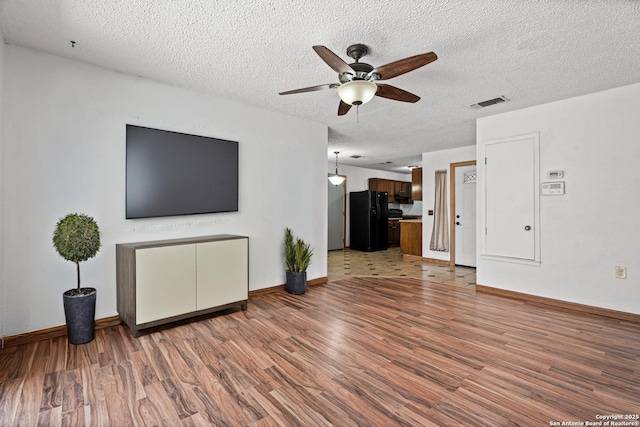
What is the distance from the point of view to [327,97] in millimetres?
3625

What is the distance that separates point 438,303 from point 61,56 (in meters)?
4.53

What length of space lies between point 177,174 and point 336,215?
18.2 feet

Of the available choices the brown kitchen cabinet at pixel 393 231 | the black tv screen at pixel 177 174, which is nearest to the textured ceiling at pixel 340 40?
the black tv screen at pixel 177 174

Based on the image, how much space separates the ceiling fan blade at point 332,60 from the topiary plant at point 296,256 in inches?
94.9

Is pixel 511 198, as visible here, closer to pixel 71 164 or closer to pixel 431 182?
pixel 431 182

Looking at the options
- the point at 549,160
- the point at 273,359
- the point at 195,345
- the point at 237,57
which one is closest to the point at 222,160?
the point at 237,57

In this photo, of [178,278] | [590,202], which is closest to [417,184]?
[590,202]

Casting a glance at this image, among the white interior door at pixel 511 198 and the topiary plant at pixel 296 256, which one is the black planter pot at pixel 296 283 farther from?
the white interior door at pixel 511 198

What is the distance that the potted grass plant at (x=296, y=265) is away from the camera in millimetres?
4090

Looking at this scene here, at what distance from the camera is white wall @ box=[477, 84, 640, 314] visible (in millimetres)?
3217

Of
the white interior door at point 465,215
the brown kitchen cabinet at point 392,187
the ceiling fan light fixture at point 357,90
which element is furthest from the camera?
the brown kitchen cabinet at point 392,187

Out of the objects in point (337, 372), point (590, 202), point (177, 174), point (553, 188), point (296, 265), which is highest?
point (177, 174)

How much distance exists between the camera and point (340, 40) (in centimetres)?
238

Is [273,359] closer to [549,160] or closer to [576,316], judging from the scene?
[576,316]
